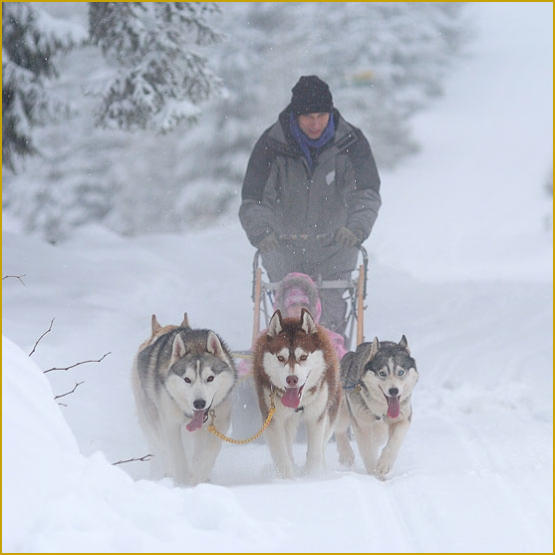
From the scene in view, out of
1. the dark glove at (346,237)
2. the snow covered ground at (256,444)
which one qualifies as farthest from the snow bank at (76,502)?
the dark glove at (346,237)

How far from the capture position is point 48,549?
243 cm

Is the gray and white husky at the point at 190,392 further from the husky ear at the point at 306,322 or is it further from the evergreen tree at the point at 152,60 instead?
the evergreen tree at the point at 152,60

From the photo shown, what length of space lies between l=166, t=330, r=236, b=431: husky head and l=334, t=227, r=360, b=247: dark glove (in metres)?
1.40

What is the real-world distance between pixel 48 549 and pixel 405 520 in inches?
65.2

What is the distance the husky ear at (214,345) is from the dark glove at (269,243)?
3.89 ft

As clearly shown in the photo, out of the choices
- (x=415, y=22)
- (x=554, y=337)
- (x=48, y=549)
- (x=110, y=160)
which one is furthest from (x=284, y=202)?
(x=415, y=22)

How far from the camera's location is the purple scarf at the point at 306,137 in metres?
5.76

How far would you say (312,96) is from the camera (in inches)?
220

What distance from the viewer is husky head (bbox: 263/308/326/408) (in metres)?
4.41

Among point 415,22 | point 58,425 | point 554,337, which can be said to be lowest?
point 554,337

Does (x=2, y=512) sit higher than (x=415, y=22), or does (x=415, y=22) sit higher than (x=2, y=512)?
(x=415, y=22)

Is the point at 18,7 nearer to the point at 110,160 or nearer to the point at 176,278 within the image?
the point at 176,278

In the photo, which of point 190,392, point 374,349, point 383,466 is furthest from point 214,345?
point 383,466

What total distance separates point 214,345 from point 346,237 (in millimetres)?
1518
